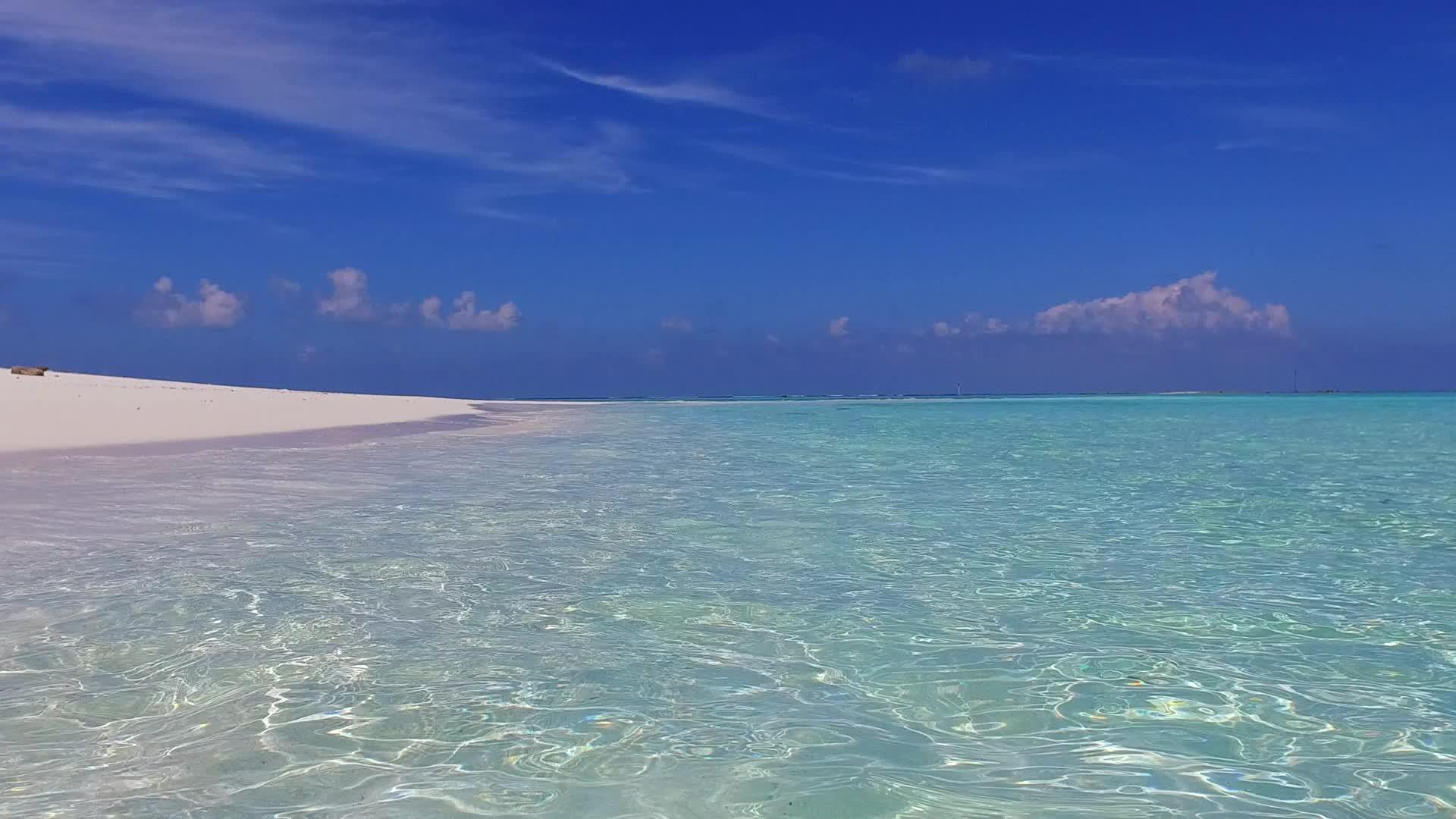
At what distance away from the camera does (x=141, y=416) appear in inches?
1190

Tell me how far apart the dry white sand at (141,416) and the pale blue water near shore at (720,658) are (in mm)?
11770

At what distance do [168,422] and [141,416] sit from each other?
1779mm

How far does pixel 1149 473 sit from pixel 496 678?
49.0 feet

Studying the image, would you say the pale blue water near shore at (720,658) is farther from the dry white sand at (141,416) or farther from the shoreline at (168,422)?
the dry white sand at (141,416)

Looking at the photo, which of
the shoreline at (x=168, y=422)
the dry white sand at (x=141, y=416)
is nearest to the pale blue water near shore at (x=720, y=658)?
the shoreline at (x=168, y=422)

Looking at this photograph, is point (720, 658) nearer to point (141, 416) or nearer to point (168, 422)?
point (168, 422)

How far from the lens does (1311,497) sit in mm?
13477

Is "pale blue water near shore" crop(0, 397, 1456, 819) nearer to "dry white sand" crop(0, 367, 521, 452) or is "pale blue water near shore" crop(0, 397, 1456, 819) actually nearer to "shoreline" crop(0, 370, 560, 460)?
"shoreline" crop(0, 370, 560, 460)

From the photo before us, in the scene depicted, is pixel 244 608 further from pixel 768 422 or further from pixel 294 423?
pixel 768 422

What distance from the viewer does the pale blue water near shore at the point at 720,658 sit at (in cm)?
378

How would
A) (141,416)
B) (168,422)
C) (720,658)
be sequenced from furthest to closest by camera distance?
(141,416) < (168,422) < (720,658)

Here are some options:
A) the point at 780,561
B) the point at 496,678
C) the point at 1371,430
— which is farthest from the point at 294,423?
the point at 1371,430

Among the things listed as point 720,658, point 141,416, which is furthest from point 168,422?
point 720,658

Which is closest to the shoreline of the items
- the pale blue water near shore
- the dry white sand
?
the dry white sand
